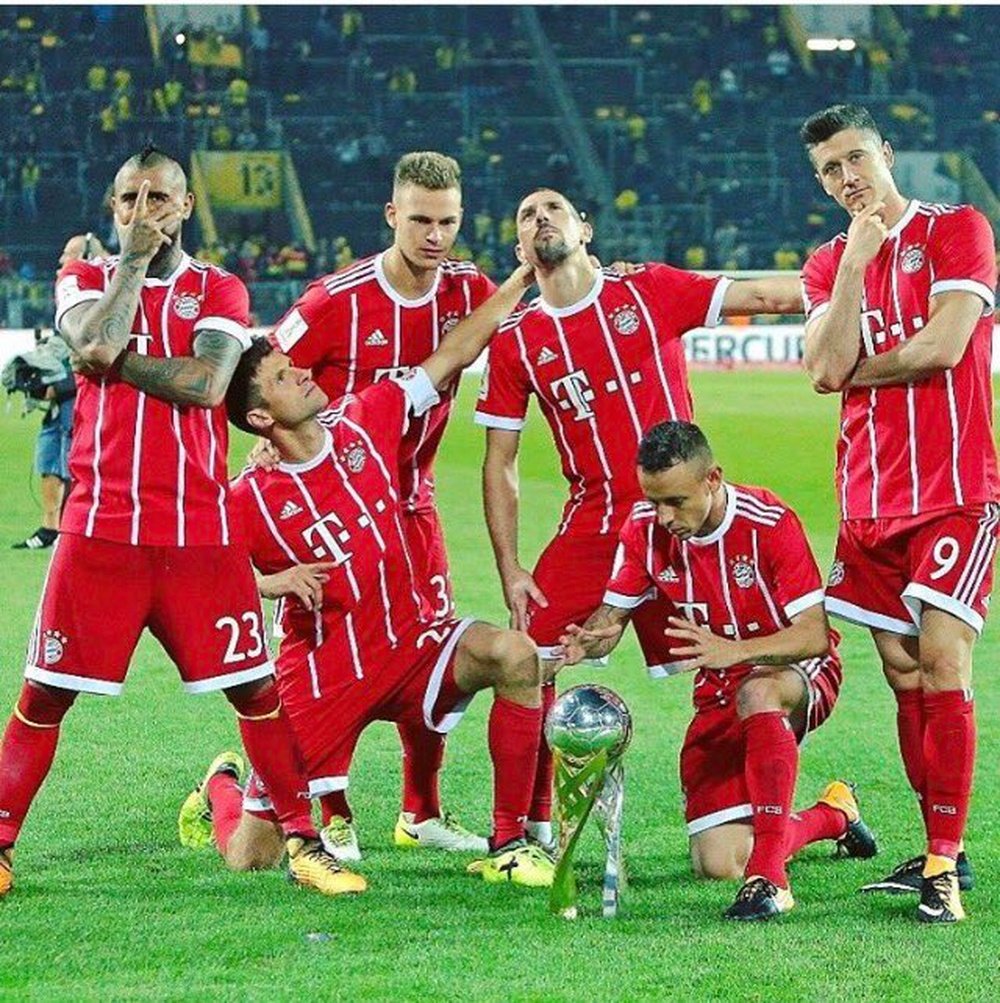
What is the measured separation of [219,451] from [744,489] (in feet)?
4.58

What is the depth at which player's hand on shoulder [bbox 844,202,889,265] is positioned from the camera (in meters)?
4.76

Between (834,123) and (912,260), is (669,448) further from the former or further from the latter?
(834,123)

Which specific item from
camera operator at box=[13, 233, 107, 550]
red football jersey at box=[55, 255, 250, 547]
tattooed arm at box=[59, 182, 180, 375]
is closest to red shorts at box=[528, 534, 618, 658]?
red football jersey at box=[55, 255, 250, 547]

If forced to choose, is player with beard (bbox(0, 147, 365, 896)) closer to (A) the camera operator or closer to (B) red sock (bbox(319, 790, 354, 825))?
(B) red sock (bbox(319, 790, 354, 825))

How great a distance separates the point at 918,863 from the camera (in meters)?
4.94

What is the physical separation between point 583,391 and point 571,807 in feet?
4.95

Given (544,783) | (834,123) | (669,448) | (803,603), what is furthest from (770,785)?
(834,123)

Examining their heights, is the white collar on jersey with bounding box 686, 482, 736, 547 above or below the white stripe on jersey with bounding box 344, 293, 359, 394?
below

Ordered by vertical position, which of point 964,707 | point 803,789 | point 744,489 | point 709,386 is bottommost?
point 709,386

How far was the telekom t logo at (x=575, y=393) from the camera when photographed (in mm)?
5719

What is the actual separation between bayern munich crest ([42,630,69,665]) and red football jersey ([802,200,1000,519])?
2072mm

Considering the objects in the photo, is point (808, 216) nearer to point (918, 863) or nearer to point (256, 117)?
point (256, 117)

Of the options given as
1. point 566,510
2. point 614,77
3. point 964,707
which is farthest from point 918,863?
point 614,77

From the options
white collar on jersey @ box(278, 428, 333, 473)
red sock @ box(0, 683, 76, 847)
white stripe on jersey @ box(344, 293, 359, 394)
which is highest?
white stripe on jersey @ box(344, 293, 359, 394)
